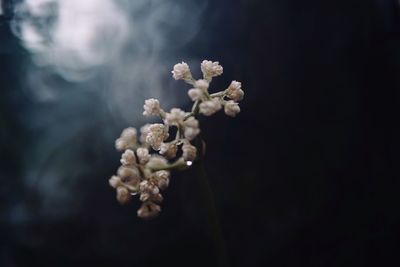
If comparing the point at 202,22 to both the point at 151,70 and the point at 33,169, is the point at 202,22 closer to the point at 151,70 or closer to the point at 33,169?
the point at 151,70

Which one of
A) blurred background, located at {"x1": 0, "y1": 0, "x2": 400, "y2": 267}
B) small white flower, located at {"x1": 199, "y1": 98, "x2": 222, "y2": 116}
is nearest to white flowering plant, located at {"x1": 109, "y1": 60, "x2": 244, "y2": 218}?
small white flower, located at {"x1": 199, "y1": 98, "x2": 222, "y2": 116}

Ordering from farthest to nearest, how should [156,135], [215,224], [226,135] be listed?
[226,135] → [156,135] → [215,224]

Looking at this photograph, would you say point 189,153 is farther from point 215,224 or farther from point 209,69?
point 209,69

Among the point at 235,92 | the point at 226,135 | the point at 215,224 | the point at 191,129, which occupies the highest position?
the point at 226,135

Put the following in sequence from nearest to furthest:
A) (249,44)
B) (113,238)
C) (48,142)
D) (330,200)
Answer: (330,200), (249,44), (113,238), (48,142)

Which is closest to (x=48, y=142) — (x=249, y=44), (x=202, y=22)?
(x=202, y=22)

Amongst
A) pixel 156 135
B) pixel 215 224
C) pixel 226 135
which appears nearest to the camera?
pixel 215 224

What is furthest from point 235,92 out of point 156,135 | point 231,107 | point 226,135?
point 226,135

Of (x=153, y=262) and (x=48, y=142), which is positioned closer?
(x=153, y=262)
